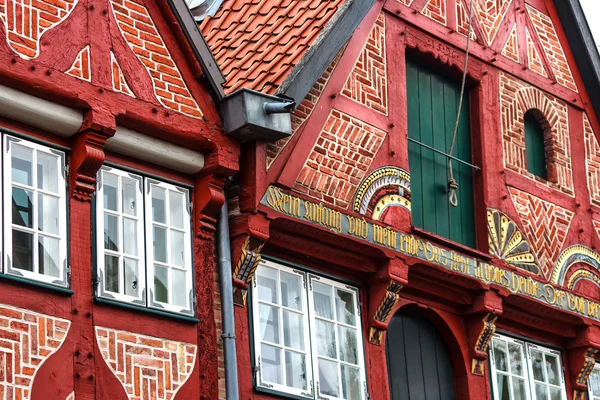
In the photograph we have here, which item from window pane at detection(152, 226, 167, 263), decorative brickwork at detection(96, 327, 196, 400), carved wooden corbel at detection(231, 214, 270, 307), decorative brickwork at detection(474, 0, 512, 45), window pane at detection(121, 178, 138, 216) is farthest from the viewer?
decorative brickwork at detection(474, 0, 512, 45)

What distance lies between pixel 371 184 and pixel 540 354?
112 inches

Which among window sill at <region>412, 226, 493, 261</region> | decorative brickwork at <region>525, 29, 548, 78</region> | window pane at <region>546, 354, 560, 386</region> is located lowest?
window pane at <region>546, 354, 560, 386</region>

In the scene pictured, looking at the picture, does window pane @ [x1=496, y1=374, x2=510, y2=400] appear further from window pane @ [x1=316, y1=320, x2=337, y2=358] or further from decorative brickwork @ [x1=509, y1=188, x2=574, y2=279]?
window pane @ [x1=316, y1=320, x2=337, y2=358]

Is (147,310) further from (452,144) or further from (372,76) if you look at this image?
(452,144)

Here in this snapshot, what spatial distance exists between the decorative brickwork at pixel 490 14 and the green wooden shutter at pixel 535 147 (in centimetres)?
95

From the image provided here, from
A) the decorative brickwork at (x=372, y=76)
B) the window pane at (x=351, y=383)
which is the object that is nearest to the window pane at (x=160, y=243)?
the window pane at (x=351, y=383)

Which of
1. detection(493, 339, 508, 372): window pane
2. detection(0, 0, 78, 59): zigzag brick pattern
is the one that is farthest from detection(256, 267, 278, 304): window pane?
detection(493, 339, 508, 372): window pane

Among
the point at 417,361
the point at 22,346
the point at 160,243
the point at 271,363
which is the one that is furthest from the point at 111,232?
the point at 417,361

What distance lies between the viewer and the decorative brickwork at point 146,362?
12094 mm

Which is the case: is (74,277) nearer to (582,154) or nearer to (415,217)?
(415,217)

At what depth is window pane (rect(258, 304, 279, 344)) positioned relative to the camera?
13.5 metres

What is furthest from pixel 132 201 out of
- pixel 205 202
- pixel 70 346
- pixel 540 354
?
pixel 540 354

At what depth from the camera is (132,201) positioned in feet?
42.2

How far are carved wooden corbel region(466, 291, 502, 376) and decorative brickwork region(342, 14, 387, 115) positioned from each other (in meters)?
2.01
